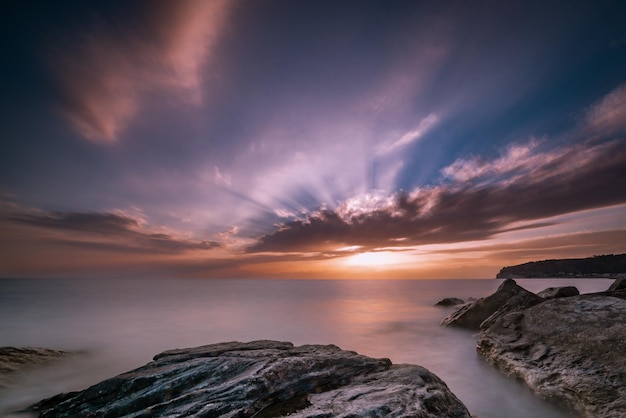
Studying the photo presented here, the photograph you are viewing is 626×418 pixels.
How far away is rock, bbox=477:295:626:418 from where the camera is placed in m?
7.23

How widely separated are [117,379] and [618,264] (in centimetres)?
22783

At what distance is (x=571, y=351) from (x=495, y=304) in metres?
11.0

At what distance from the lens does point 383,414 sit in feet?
15.6

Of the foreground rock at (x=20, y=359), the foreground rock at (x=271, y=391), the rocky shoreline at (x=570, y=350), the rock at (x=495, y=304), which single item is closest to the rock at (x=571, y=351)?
the rocky shoreline at (x=570, y=350)

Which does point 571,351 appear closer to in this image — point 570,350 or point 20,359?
point 570,350

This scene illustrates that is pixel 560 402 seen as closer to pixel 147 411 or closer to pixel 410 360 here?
pixel 410 360

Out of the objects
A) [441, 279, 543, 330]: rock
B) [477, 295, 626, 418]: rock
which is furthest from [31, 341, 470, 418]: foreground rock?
[441, 279, 543, 330]: rock

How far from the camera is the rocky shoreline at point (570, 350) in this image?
7.25 meters

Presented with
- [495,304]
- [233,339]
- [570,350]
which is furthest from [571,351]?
[233,339]

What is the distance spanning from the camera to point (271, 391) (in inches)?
229

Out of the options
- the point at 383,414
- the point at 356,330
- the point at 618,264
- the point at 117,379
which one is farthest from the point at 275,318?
the point at 618,264

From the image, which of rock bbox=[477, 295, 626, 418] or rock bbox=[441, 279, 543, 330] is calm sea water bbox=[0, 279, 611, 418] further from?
rock bbox=[441, 279, 543, 330]

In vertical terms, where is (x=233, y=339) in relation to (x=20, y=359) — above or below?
below

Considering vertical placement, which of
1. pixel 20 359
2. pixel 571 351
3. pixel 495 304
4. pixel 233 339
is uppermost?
pixel 20 359
